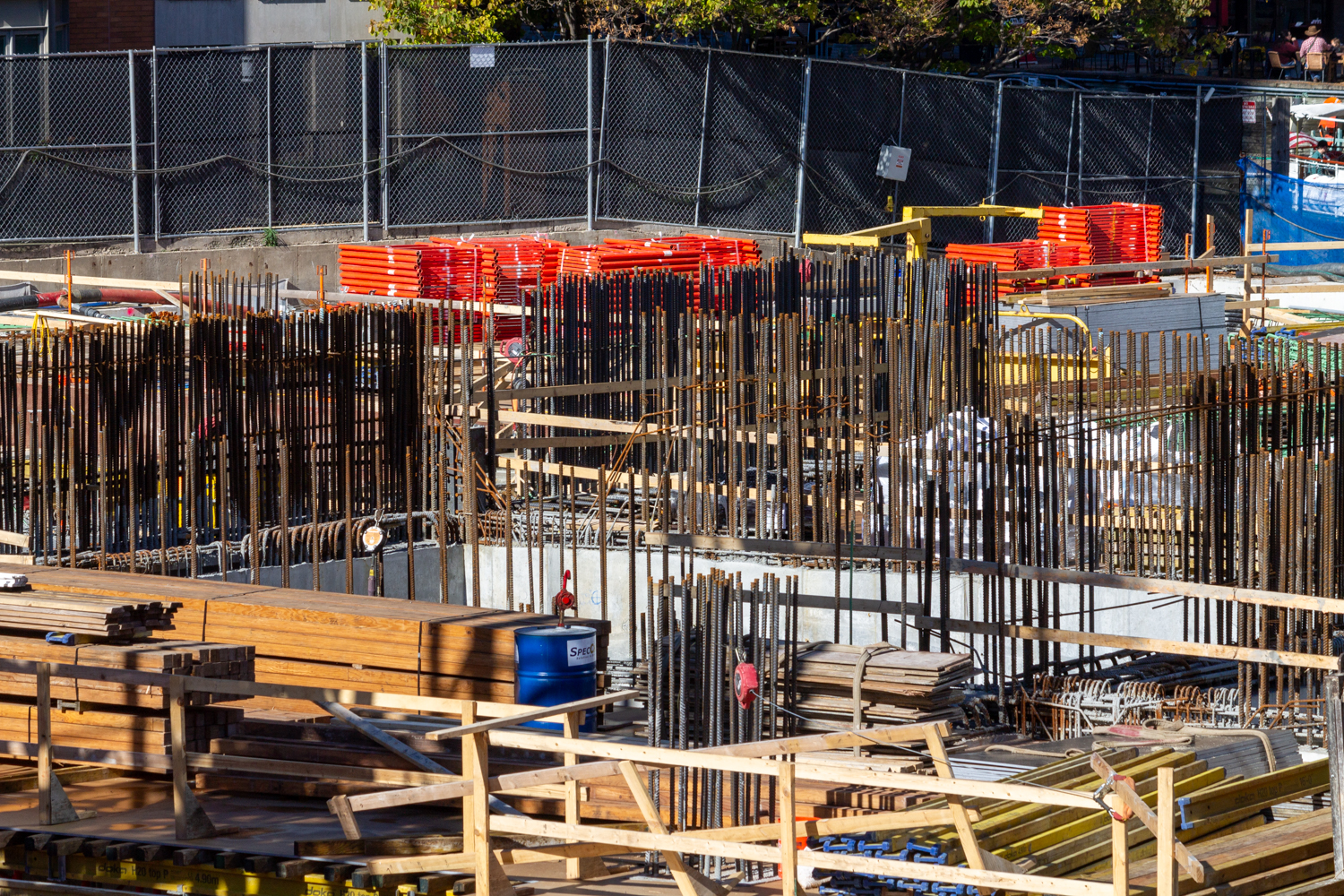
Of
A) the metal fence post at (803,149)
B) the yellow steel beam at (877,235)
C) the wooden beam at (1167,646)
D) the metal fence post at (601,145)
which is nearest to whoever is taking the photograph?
the wooden beam at (1167,646)

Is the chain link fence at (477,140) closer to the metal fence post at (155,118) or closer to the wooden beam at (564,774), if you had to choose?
the metal fence post at (155,118)

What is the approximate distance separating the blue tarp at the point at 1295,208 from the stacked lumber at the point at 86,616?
34.2m

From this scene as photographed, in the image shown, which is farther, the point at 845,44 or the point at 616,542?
the point at 845,44

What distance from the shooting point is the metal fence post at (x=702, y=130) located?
34656mm

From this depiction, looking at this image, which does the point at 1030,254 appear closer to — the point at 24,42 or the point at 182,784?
the point at 24,42

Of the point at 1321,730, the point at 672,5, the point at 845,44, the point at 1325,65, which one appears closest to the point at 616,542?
the point at 1321,730

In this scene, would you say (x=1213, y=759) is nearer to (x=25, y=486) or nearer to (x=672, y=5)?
(x=25, y=486)

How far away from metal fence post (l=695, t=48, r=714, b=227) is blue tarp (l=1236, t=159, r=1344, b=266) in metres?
13.4

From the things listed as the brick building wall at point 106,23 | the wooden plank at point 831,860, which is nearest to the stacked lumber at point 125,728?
the wooden plank at point 831,860

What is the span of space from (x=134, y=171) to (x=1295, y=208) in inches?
978

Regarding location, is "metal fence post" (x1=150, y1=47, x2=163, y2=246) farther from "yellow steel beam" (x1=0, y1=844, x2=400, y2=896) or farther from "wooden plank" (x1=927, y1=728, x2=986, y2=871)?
"wooden plank" (x1=927, y1=728, x2=986, y2=871)

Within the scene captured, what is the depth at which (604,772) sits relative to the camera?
888cm

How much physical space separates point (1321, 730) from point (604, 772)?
6.21m

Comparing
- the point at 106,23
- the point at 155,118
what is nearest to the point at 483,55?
the point at 155,118
